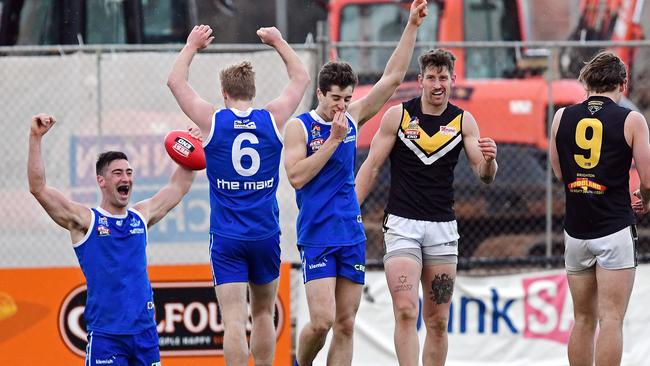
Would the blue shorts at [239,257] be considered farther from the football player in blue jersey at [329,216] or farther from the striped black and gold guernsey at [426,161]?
the striped black and gold guernsey at [426,161]

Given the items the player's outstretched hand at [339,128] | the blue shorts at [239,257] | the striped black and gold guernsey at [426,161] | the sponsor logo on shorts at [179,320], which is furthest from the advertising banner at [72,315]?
the player's outstretched hand at [339,128]

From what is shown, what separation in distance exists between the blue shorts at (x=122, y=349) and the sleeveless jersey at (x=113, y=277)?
0.04 meters

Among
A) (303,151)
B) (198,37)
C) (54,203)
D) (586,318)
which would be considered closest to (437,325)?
(586,318)

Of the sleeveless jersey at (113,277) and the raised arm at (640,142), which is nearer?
the sleeveless jersey at (113,277)

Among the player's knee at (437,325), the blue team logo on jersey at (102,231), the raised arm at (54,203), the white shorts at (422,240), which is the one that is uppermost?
the raised arm at (54,203)

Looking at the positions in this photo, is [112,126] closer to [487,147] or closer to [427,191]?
[427,191]

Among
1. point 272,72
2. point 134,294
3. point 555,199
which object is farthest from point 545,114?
point 134,294

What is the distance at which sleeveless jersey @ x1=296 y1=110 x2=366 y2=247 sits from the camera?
24.0 feet

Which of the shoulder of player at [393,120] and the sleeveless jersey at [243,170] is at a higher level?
the shoulder of player at [393,120]

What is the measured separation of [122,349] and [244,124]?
160cm

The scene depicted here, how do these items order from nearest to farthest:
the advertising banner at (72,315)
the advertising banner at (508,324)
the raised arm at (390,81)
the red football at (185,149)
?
the red football at (185,149), the raised arm at (390,81), the advertising banner at (72,315), the advertising banner at (508,324)

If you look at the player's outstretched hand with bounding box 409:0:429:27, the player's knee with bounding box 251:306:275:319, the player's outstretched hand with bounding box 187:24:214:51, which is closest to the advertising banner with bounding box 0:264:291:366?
the player's knee with bounding box 251:306:275:319

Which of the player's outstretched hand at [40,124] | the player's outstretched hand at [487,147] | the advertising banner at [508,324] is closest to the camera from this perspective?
the player's outstretched hand at [40,124]

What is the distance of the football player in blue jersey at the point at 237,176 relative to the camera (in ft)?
23.9
